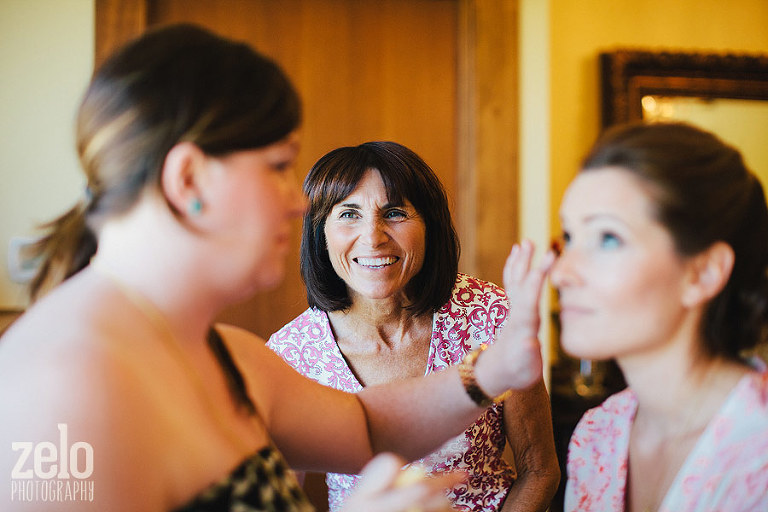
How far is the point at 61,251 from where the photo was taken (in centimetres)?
98

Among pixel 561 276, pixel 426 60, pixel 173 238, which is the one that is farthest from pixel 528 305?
pixel 426 60

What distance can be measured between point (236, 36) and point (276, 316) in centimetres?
121

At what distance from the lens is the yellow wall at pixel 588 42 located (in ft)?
11.4

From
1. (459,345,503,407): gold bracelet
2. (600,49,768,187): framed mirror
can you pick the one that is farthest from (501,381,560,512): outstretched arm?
(600,49,768,187): framed mirror

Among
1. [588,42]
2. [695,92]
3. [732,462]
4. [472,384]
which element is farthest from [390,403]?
[695,92]

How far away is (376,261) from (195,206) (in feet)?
3.21

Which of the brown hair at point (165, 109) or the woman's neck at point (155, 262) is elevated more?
the brown hair at point (165, 109)

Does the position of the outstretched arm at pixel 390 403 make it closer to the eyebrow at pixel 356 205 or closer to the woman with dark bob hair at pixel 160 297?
the woman with dark bob hair at pixel 160 297

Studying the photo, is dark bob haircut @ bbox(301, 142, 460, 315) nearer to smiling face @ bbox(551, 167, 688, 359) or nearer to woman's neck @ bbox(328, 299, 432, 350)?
woman's neck @ bbox(328, 299, 432, 350)

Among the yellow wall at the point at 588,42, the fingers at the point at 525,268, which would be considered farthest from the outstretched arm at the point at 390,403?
the yellow wall at the point at 588,42

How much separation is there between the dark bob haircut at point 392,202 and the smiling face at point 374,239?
0.9 inches

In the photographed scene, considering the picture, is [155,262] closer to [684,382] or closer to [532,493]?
[684,382]

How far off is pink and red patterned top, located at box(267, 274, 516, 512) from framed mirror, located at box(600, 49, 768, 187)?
1.94m

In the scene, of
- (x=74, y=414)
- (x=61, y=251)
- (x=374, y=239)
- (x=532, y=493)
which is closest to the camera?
(x=74, y=414)
